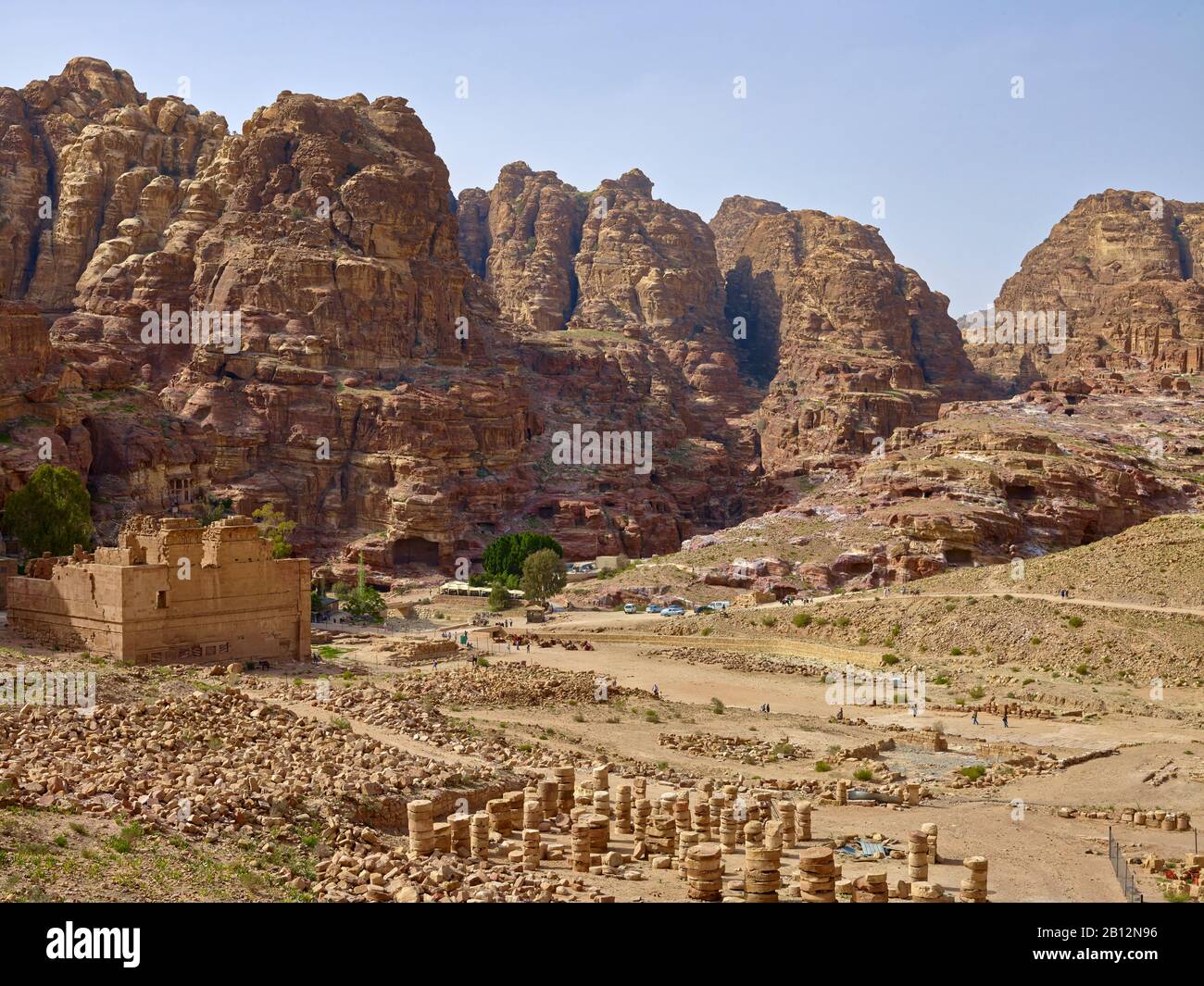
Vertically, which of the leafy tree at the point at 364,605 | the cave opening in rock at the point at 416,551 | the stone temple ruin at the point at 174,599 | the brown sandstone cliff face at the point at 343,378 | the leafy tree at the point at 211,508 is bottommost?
the leafy tree at the point at 364,605

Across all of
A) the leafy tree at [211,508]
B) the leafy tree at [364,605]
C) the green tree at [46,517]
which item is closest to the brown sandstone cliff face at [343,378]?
the leafy tree at [211,508]

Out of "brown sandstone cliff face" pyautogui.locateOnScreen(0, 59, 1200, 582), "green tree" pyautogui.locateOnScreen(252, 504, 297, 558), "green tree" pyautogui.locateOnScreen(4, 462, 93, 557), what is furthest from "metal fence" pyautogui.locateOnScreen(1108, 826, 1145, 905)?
"brown sandstone cliff face" pyautogui.locateOnScreen(0, 59, 1200, 582)

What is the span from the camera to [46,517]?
245 feet

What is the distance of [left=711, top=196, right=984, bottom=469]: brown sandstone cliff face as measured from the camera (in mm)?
159625

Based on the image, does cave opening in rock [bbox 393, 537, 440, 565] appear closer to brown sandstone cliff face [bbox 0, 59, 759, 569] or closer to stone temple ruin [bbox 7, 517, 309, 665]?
brown sandstone cliff face [bbox 0, 59, 759, 569]

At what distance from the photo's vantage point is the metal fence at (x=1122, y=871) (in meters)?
26.0

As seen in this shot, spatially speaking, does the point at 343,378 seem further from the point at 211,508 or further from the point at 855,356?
the point at 855,356

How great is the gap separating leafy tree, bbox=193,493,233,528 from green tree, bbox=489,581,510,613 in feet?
68.5

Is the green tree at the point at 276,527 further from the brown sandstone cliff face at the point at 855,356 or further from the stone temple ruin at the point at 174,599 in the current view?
the brown sandstone cliff face at the point at 855,356

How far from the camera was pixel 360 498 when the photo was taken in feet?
392

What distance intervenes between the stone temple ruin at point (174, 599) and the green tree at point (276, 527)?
96.8ft

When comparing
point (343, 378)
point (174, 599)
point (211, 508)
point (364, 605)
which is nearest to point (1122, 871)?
point (174, 599)

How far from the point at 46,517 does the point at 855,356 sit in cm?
11968

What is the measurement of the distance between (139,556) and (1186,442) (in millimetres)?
99025
